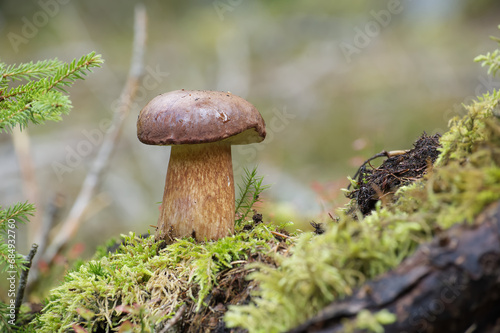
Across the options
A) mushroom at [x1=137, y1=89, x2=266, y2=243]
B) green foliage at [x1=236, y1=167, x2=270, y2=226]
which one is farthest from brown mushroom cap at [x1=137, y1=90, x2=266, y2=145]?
green foliage at [x1=236, y1=167, x2=270, y2=226]

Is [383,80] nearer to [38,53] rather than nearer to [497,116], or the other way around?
[497,116]

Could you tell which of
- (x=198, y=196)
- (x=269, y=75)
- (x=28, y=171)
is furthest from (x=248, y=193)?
(x=269, y=75)

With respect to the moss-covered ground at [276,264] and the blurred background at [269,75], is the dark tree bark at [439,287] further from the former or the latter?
the blurred background at [269,75]

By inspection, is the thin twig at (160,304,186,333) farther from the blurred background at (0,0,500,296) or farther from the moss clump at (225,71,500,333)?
the blurred background at (0,0,500,296)

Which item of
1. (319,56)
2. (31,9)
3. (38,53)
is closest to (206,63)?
(319,56)

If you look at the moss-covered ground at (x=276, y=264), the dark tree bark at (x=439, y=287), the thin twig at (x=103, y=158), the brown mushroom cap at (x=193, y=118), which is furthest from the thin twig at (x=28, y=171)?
the dark tree bark at (x=439, y=287)

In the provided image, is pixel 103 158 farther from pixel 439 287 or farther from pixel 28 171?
pixel 439 287
